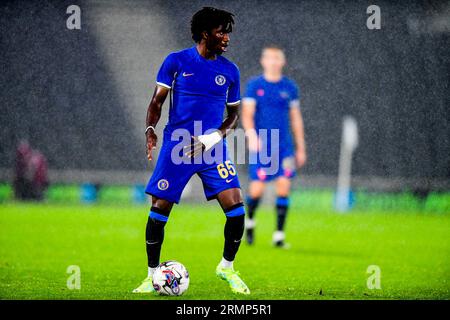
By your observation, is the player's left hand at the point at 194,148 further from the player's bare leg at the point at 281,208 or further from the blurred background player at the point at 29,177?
the blurred background player at the point at 29,177

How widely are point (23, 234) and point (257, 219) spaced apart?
527 centimetres

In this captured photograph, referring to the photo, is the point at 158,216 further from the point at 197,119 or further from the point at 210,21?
the point at 210,21

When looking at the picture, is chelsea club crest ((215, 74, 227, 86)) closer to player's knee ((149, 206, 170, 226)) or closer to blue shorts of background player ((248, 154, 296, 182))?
player's knee ((149, 206, 170, 226))

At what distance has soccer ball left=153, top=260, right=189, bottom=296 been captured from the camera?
19.6 feet

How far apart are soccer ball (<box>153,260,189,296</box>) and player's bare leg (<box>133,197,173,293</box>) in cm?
13

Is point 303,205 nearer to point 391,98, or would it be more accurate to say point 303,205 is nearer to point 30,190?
point 391,98

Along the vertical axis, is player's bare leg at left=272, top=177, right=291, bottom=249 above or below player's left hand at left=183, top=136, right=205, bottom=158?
below

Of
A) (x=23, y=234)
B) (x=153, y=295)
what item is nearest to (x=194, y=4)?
(x=153, y=295)

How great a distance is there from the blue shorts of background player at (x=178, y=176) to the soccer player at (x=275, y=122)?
169 inches

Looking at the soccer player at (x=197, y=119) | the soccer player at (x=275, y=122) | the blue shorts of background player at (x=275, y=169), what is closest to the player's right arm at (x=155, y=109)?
the soccer player at (x=197, y=119)

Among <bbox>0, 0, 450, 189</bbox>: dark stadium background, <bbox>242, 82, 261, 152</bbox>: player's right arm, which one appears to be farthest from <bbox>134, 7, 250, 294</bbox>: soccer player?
<bbox>0, 0, 450, 189</bbox>: dark stadium background

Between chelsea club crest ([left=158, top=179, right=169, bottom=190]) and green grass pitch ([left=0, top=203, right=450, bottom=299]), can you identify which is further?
green grass pitch ([left=0, top=203, right=450, bottom=299])

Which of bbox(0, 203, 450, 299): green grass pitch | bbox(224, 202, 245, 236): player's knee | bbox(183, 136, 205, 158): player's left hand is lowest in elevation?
bbox(0, 203, 450, 299): green grass pitch

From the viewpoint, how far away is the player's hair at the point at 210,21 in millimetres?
5887
